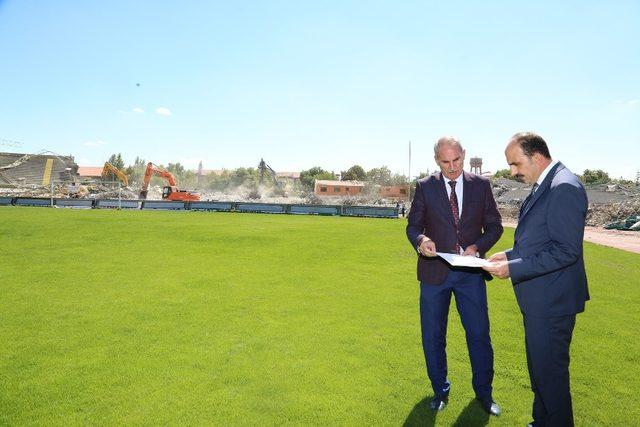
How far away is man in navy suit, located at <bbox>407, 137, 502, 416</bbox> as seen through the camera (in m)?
3.70

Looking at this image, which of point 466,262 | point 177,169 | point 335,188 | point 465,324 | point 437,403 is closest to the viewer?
point 466,262

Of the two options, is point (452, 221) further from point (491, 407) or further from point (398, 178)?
point (398, 178)

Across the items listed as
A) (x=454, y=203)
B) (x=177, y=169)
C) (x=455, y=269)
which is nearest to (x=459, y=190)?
(x=454, y=203)

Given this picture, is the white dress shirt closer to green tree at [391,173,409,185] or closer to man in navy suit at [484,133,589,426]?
man in navy suit at [484,133,589,426]

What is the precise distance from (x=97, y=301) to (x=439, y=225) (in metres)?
6.08

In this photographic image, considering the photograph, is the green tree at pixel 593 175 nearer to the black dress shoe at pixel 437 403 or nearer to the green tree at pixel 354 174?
the green tree at pixel 354 174

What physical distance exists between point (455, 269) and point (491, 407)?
1325mm

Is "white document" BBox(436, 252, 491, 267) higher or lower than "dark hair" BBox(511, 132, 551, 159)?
lower

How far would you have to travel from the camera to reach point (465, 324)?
3836mm

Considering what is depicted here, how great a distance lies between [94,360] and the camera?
4590 mm

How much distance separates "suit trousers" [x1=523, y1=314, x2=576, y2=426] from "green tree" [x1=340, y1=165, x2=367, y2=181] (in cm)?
10575

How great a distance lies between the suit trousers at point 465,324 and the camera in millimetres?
3711

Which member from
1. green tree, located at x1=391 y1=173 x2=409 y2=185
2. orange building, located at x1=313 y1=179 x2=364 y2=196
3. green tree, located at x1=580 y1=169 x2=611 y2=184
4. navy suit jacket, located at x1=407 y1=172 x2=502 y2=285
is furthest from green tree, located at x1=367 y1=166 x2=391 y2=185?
navy suit jacket, located at x1=407 y1=172 x2=502 y2=285

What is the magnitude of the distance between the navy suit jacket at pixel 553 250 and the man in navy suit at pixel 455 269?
0.89 meters
